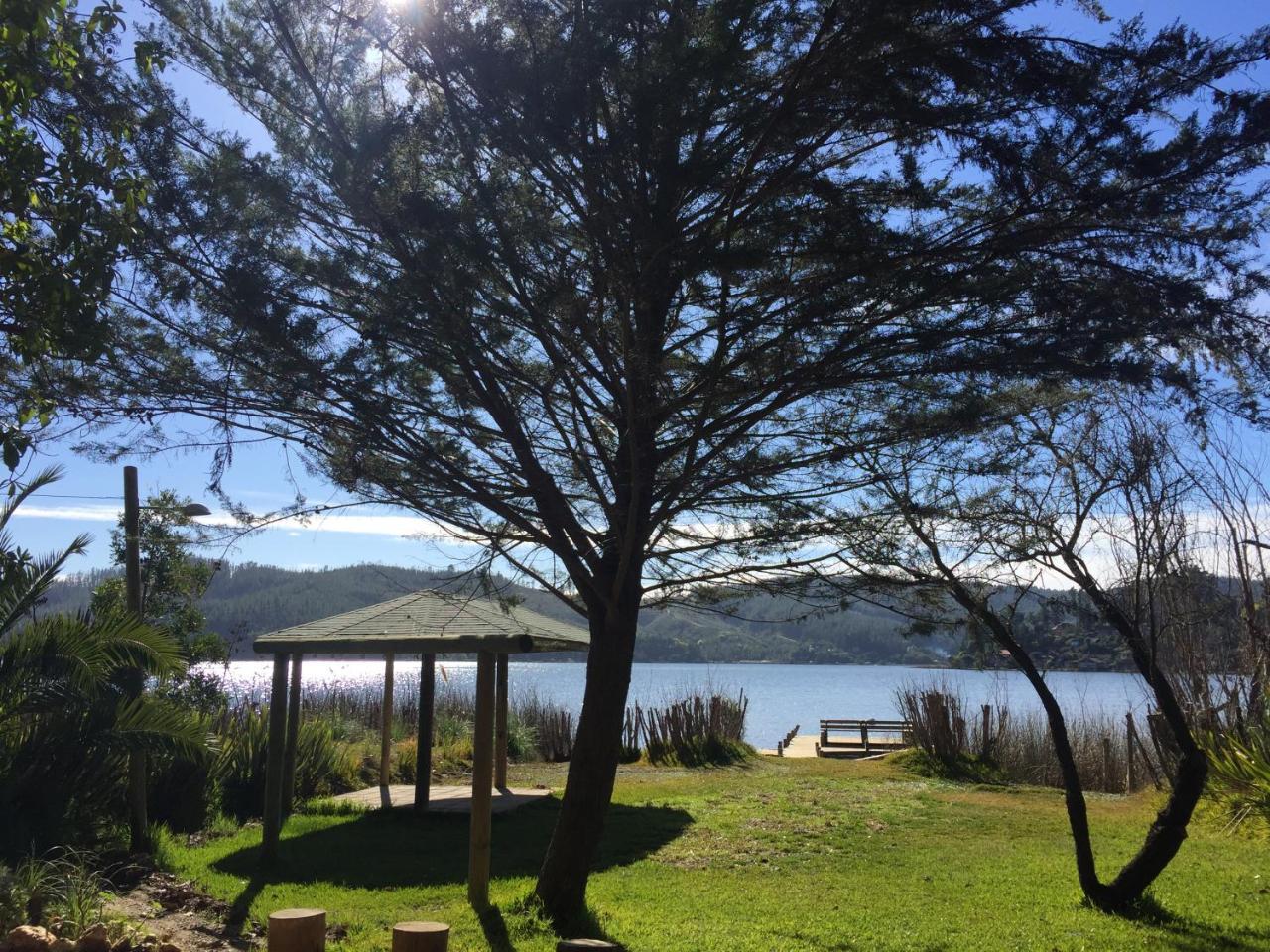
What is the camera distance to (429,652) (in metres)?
11.3

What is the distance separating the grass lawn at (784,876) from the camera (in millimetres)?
6891

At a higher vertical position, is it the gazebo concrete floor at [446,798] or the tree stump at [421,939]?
the tree stump at [421,939]

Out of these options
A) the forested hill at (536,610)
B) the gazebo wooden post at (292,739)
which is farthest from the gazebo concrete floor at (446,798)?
the forested hill at (536,610)

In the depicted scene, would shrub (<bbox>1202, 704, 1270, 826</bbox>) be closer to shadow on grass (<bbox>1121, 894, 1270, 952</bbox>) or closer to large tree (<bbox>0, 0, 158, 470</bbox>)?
shadow on grass (<bbox>1121, 894, 1270, 952</bbox>)

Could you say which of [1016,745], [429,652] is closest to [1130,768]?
[1016,745]

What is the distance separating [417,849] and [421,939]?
627 cm

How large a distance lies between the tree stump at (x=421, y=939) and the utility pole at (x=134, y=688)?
5345mm

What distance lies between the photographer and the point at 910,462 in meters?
6.43

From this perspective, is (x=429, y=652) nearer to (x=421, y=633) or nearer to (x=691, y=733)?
(x=421, y=633)

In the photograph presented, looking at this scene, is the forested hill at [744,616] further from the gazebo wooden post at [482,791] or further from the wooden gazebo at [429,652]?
the gazebo wooden post at [482,791]

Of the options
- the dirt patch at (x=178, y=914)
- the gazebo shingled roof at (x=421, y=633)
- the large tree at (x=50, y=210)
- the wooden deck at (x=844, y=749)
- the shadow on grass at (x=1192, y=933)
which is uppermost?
the large tree at (x=50, y=210)

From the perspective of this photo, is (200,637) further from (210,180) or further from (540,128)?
(540,128)

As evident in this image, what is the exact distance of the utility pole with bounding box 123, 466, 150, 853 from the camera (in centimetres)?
916

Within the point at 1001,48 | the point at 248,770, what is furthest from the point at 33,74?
the point at 248,770
